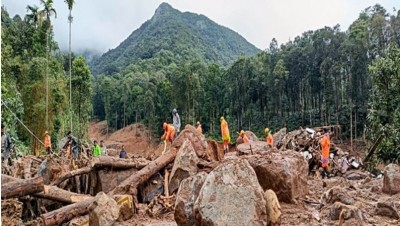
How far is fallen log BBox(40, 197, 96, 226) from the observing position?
25.7ft

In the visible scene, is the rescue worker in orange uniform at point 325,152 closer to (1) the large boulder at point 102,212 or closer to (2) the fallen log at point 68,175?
(2) the fallen log at point 68,175

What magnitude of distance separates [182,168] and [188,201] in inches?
131

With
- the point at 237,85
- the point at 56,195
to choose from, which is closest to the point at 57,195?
the point at 56,195

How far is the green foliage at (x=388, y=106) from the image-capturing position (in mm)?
13383

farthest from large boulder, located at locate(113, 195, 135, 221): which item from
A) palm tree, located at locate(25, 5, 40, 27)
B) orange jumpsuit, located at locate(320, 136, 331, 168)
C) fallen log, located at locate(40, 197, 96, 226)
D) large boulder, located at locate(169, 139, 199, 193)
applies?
palm tree, located at locate(25, 5, 40, 27)

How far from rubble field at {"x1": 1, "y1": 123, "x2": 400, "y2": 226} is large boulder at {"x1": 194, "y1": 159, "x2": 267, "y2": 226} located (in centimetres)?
1

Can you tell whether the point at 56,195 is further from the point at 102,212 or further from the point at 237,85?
the point at 237,85

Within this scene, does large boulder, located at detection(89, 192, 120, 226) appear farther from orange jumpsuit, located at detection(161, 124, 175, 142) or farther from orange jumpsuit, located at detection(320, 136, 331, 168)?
orange jumpsuit, located at detection(320, 136, 331, 168)

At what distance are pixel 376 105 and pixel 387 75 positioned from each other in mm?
1141

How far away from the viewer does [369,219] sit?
604cm

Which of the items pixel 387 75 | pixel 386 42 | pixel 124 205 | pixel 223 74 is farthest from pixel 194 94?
pixel 124 205

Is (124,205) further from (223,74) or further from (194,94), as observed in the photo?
(223,74)

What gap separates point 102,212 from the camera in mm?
7184

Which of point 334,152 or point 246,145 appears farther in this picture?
point 334,152
